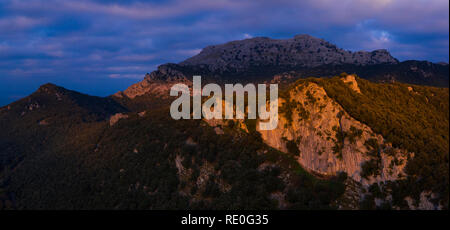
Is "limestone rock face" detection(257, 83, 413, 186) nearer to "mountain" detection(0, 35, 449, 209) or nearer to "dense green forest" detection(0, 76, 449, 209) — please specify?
"mountain" detection(0, 35, 449, 209)

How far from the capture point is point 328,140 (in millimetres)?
43156

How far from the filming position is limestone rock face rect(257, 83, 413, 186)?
38156 millimetres

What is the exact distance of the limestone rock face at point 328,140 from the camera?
125 feet

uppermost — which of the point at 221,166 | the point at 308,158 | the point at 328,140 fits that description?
the point at 328,140

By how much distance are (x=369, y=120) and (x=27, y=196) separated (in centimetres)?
12560

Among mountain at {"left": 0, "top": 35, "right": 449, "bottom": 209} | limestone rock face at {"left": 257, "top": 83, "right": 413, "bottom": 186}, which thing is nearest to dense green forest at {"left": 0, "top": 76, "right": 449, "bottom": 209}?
mountain at {"left": 0, "top": 35, "right": 449, "bottom": 209}

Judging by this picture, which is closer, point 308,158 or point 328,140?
point 328,140

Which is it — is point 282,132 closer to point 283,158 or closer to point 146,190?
point 283,158

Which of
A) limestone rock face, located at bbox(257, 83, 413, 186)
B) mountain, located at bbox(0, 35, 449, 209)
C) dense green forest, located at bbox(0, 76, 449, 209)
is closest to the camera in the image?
mountain, located at bbox(0, 35, 449, 209)

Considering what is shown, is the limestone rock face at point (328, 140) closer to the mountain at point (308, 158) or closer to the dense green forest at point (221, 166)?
the mountain at point (308, 158)

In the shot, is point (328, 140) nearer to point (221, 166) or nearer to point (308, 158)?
point (308, 158)

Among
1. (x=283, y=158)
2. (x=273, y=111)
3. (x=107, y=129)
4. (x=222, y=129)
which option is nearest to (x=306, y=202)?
(x=283, y=158)

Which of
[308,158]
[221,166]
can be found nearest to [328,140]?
[308,158]

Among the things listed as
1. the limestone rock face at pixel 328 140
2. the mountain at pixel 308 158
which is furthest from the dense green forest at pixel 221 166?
the limestone rock face at pixel 328 140
